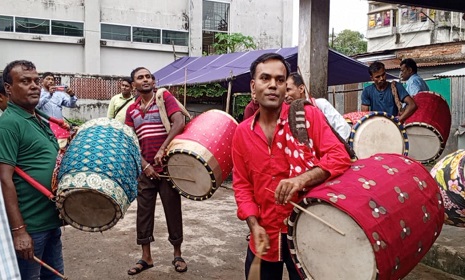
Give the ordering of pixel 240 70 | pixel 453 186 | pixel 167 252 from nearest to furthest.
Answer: pixel 453 186 < pixel 167 252 < pixel 240 70

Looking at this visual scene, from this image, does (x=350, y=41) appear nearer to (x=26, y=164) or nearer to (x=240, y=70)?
(x=240, y=70)

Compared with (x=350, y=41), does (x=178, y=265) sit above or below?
below

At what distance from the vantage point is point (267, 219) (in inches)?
89.1

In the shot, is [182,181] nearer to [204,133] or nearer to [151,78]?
[204,133]

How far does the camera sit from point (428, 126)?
4766 mm

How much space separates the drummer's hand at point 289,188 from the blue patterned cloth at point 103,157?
3.45ft

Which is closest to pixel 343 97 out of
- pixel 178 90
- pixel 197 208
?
pixel 178 90

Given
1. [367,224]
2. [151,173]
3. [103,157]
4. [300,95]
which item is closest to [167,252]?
[151,173]

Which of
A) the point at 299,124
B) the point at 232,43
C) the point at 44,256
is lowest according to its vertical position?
the point at 44,256

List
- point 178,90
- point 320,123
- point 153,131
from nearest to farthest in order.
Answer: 1. point 320,123
2. point 153,131
3. point 178,90

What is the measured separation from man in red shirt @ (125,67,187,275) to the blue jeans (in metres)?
1.20

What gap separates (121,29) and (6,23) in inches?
132

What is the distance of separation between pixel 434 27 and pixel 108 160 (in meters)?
18.8

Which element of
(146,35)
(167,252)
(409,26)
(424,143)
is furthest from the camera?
(409,26)
